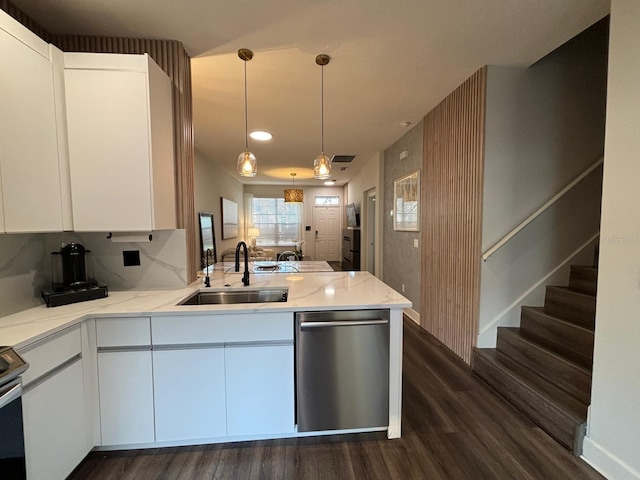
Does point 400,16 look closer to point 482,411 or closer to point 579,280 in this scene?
point 579,280

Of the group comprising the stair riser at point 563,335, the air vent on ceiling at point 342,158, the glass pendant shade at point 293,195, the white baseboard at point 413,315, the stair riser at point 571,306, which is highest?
the air vent on ceiling at point 342,158

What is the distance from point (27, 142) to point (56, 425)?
1458mm

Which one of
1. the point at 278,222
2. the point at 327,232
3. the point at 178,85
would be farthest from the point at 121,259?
the point at 327,232

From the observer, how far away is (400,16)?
182 centimetres

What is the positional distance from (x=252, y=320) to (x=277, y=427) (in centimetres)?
A: 71

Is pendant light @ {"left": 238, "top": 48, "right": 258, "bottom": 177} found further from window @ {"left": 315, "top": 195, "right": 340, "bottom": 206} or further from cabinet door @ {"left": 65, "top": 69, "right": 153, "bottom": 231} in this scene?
window @ {"left": 315, "top": 195, "right": 340, "bottom": 206}

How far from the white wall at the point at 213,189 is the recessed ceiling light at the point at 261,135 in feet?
3.91

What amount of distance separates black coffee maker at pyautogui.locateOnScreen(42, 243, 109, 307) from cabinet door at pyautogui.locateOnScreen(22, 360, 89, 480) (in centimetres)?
47

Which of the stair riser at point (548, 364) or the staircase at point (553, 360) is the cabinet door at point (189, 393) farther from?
the stair riser at point (548, 364)

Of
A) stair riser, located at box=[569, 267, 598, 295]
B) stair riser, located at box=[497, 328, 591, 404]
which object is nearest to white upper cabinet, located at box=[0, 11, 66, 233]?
stair riser, located at box=[497, 328, 591, 404]

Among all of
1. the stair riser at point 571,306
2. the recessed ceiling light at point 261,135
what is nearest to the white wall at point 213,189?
the recessed ceiling light at point 261,135

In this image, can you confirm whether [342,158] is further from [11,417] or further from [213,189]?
[11,417]

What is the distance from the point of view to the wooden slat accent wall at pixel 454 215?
8.52ft

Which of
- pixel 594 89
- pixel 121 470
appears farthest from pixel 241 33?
pixel 594 89
